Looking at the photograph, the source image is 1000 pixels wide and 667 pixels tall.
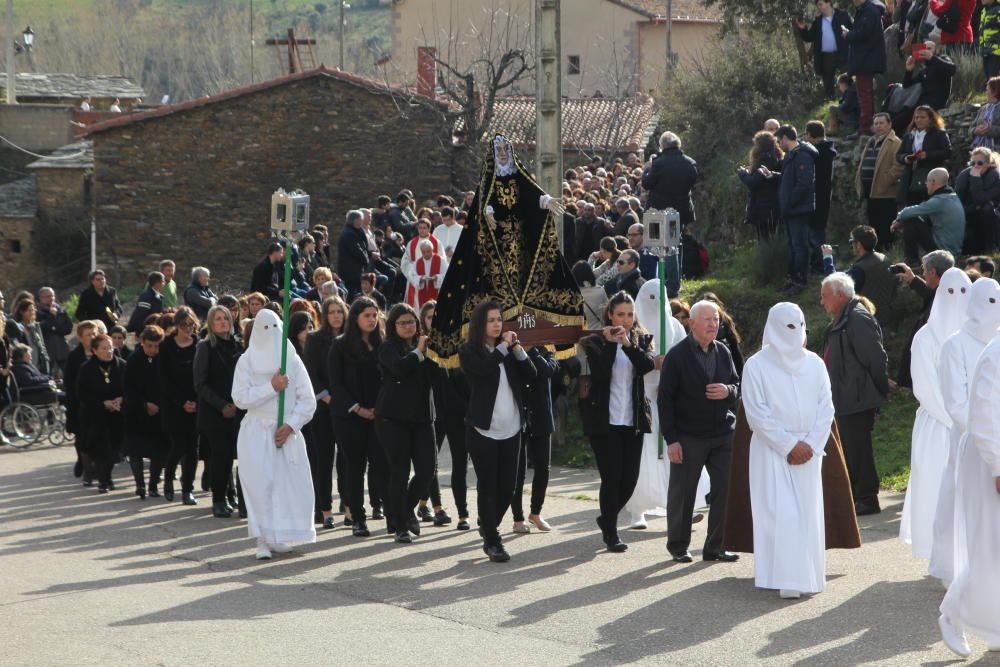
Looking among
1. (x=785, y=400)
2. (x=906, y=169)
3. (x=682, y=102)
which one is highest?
(x=682, y=102)

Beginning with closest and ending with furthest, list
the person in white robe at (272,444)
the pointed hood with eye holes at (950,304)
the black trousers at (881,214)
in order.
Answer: the pointed hood with eye holes at (950,304) < the person in white robe at (272,444) < the black trousers at (881,214)

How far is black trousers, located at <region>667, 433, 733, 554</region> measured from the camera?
11289mm

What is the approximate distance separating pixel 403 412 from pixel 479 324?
1.23 m

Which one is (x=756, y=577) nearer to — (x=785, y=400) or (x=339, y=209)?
(x=785, y=400)

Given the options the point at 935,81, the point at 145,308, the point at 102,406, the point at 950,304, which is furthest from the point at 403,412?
the point at 145,308

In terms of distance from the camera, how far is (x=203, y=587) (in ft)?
36.4

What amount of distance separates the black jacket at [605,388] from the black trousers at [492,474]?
1.93 feet

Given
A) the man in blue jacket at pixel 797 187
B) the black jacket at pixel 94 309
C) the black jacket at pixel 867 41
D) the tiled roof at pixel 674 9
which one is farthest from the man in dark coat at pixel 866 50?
the tiled roof at pixel 674 9

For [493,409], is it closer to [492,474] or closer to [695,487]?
[492,474]

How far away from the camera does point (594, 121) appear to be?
1644 inches

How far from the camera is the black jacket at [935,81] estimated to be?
1869 centimetres

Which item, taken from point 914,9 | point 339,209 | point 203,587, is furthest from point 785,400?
point 339,209

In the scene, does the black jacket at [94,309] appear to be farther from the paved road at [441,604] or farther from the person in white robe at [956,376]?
the person in white robe at [956,376]

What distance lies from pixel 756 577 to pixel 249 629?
3.33m
